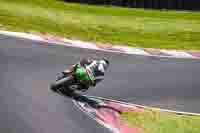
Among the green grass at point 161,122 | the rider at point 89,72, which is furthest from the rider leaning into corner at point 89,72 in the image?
the green grass at point 161,122

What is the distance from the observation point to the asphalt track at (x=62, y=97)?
1492 cm

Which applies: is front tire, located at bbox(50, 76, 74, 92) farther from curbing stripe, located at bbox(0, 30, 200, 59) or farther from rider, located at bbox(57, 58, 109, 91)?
curbing stripe, located at bbox(0, 30, 200, 59)

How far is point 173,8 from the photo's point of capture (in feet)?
98.6

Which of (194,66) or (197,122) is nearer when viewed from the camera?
(197,122)

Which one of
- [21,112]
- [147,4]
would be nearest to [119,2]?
[147,4]

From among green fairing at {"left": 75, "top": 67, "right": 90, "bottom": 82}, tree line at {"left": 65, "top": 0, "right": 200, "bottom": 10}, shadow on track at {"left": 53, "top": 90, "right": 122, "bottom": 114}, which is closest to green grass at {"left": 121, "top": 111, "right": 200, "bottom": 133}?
shadow on track at {"left": 53, "top": 90, "right": 122, "bottom": 114}

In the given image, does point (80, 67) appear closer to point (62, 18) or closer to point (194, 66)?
point (194, 66)

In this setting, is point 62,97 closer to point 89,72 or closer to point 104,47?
point 89,72

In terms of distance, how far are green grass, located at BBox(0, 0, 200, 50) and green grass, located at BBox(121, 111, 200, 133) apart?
829 cm

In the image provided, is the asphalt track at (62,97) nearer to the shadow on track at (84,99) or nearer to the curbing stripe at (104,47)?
the shadow on track at (84,99)

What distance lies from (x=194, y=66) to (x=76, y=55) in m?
4.97

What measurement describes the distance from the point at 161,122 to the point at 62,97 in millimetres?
3119

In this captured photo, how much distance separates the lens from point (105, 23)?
2764 centimetres

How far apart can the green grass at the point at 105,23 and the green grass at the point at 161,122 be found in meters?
8.29
